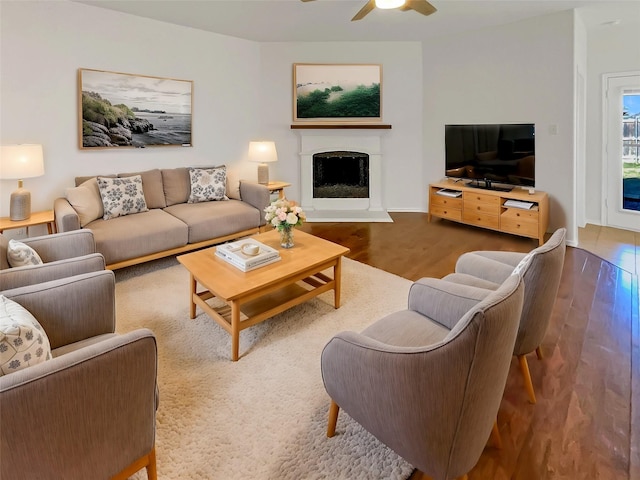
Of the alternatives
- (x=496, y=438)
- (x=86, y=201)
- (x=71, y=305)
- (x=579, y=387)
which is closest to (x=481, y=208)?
(x=579, y=387)

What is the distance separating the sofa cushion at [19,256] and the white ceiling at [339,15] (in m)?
3.01

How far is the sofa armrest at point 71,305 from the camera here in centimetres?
179

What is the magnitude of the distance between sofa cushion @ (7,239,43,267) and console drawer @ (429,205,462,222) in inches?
188

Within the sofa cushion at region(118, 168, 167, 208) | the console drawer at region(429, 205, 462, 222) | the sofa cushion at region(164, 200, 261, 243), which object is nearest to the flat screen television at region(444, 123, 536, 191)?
the console drawer at region(429, 205, 462, 222)

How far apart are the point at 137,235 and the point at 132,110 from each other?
177 cm

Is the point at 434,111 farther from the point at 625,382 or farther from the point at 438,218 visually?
the point at 625,382

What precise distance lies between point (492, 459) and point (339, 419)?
0.70 metres

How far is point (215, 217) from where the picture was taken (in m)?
4.24

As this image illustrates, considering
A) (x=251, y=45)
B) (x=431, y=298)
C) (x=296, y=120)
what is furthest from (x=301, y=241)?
(x=251, y=45)

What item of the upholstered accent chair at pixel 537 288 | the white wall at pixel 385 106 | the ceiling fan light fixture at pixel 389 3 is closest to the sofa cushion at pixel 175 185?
the white wall at pixel 385 106

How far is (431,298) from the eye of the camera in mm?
2035

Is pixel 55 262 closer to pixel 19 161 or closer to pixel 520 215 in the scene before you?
pixel 19 161

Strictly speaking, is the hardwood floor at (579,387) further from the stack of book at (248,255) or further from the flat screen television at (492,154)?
the stack of book at (248,255)

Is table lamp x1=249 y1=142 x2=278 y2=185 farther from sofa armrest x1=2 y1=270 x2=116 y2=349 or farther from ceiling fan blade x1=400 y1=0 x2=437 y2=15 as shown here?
sofa armrest x1=2 y1=270 x2=116 y2=349
